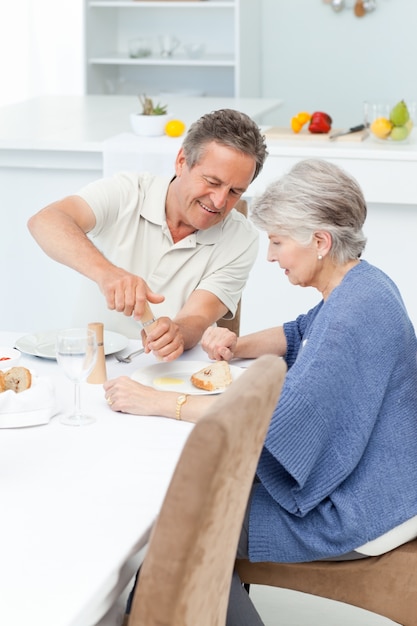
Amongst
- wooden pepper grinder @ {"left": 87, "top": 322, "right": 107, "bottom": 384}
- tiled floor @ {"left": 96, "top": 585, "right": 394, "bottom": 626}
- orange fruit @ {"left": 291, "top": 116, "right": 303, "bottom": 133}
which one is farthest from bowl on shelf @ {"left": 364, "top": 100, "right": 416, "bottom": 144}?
wooden pepper grinder @ {"left": 87, "top": 322, "right": 107, "bottom": 384}

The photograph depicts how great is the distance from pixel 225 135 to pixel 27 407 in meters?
Answer: 0.83

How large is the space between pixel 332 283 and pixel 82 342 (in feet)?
1.69

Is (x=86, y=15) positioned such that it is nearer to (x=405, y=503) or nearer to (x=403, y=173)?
(x=403, y=173)

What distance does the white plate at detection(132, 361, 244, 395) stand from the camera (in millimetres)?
1777

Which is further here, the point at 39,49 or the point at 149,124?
the point at 39,49

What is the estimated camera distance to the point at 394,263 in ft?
11.4

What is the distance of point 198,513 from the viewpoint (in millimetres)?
943

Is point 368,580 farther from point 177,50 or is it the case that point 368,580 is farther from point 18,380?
point 177,50

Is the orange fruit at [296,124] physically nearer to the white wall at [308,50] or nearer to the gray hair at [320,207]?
the gray hair at [320,207]

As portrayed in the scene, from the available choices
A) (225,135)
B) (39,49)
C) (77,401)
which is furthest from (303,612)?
(39,49)

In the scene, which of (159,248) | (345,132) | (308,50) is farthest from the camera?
(308,50)

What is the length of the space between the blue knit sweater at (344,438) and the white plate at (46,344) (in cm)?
48

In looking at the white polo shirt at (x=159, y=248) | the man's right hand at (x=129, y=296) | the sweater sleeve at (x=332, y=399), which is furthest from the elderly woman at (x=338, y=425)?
Answer: the white polo shirt at (x=159, y=248)

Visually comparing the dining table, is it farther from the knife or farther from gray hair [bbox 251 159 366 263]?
the knife
